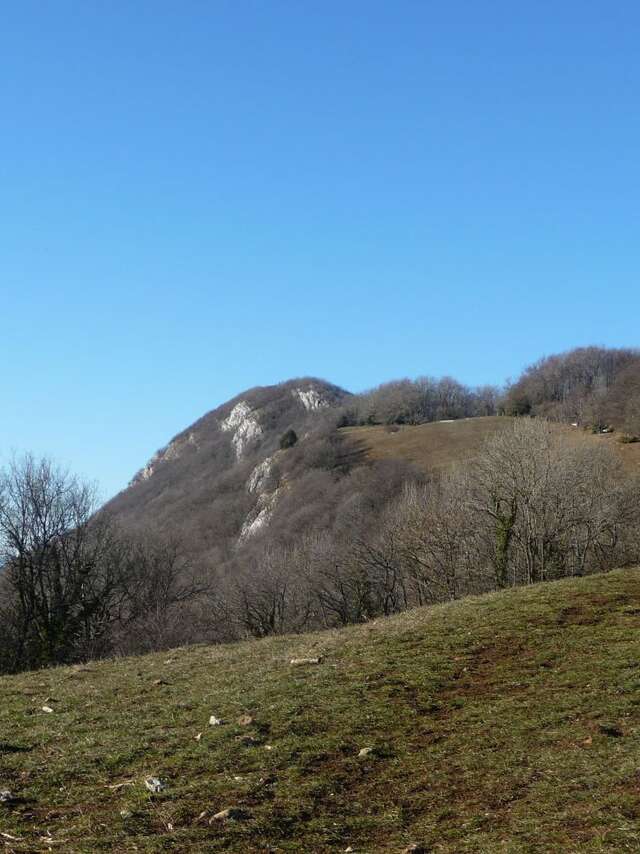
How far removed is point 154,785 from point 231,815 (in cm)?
135

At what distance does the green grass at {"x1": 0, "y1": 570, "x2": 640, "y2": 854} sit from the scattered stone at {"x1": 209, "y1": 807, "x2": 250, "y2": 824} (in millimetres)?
95

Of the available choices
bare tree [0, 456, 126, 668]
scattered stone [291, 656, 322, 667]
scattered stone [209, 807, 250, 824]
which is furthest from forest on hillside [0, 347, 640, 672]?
scattered stone [209, 807, 250, 824]

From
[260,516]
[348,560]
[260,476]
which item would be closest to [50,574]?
[348,560]

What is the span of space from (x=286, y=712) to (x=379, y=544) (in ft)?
183

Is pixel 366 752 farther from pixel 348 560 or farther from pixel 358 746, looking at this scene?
pixel 348 560

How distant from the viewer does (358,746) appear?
10766 mm

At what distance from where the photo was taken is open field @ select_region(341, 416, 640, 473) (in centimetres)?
10912

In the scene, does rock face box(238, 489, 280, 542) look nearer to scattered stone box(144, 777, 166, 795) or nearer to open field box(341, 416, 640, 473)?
open field box(341, 416, 640, 473)

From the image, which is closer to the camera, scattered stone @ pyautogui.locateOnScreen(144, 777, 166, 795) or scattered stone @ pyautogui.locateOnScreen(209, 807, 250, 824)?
scattered stone @ pyautogui.locateOnScreen(209, 807, 250, 824)

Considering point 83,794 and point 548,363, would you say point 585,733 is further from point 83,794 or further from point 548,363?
point 548,363

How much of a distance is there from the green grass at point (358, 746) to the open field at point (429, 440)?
8329cm

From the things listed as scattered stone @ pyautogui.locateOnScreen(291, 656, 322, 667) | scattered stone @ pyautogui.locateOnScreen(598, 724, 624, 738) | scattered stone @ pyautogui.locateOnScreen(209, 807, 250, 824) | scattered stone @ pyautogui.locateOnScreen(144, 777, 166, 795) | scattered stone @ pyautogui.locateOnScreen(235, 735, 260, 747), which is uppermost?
scattered stone @ pyautogui.locateOnScreen(291, 656, 322, 667)

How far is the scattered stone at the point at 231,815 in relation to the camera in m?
8.59

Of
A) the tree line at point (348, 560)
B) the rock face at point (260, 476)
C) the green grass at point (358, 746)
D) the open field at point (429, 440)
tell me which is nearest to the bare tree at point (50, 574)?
the tree line at point (348, 560)
